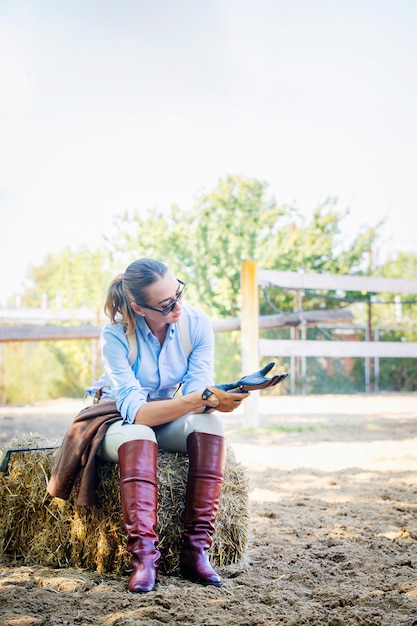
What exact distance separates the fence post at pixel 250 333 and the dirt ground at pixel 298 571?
1330 millimetres

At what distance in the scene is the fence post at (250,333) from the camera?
605cm

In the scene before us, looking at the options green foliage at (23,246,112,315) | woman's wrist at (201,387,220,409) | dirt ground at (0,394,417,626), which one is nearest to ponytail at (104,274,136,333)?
woman's wrist at (201,387,220,409)

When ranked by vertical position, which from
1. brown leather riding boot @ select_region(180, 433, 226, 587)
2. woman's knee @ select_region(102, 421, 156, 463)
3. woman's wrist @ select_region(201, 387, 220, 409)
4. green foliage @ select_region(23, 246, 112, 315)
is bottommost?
brown leather riding boot @ select_region(180, 433, 226, 587)

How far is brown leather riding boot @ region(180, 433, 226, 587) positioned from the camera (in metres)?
2.18

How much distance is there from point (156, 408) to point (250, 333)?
3.99 m

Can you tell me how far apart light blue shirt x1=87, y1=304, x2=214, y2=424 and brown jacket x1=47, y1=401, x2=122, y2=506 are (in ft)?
0.34

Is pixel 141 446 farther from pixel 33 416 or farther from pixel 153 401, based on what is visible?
pixel 33 416

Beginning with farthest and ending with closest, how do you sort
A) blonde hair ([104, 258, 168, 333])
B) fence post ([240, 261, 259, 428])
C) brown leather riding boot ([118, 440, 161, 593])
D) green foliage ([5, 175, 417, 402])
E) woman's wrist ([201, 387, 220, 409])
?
green foliage ([5, 175, 417, 402]), fence post ([240, 261, 259, 428]), blonde hair ([104, 258, 168, 333]), woman's wrist ([201, 387, 220, 409]), brown leather riding boot ([118, 440, 161, 593])

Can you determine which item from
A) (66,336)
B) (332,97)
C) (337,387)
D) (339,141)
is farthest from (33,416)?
(339,141)

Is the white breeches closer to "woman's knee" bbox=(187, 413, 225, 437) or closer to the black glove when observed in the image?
"woman's knee" bbox=(187, 413, 225, 437)

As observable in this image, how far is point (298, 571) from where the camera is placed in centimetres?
221

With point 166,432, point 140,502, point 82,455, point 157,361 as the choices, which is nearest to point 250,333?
point 157,361

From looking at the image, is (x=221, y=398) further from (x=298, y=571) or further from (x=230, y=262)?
(x=230, y=262)

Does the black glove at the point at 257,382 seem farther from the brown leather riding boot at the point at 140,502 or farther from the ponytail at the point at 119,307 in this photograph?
the ponytail at the point at 119,307
